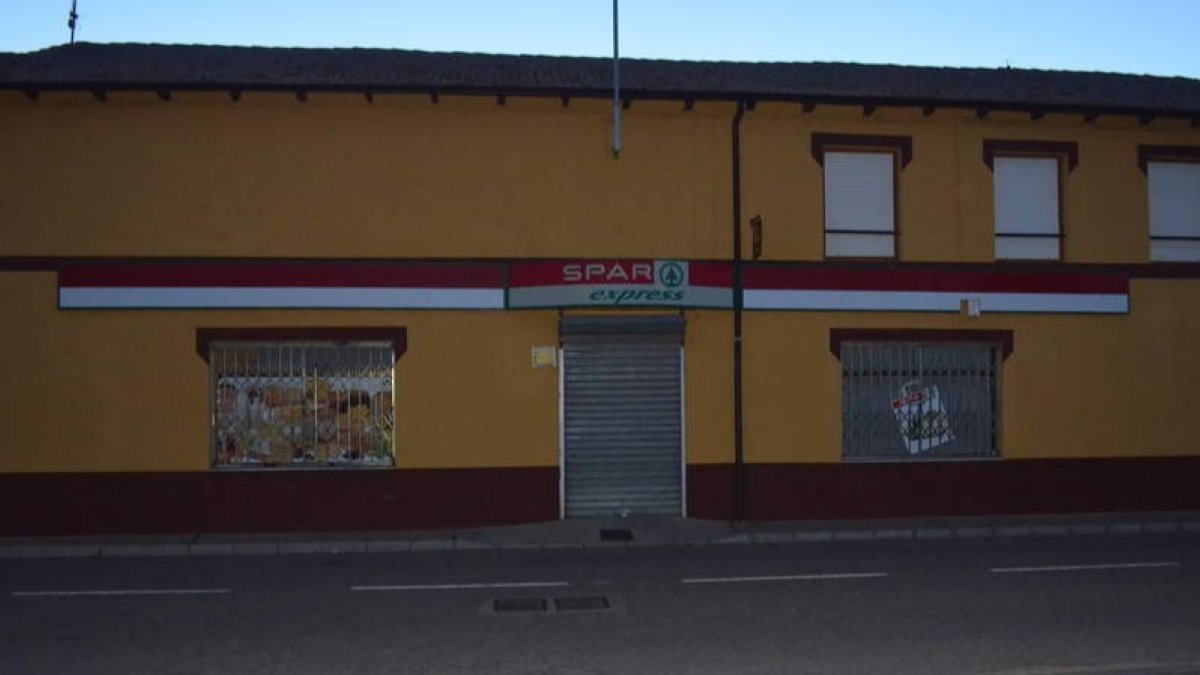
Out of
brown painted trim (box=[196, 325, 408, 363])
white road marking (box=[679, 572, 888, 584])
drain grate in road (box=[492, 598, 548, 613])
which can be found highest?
brown painted trim (box=[196, 325, 408, 363])

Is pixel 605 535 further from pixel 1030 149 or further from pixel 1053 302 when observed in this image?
pixel 1030 149

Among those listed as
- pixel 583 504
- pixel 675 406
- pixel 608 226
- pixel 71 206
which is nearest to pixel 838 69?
pixel 608 226

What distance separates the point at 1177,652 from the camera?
7902 mm

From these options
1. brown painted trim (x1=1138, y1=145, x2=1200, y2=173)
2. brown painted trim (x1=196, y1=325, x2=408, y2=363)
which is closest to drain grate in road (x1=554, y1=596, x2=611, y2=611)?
brown painted trim (x1=196, y1=325, x2=408, y2=363)

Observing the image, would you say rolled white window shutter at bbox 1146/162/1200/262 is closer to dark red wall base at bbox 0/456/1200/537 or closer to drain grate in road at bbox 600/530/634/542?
dark red wall base at bbox 0/456/1200/537

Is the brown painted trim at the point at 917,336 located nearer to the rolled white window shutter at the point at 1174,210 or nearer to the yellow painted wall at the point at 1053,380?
the yellow painted wall at the point at 1053,380

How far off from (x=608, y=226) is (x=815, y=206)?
3.14m

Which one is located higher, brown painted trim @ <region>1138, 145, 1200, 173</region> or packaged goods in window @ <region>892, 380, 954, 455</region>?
brown painted trim @ <region>1138, 145, 1200, 173</region>

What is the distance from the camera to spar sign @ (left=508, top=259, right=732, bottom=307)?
15.8 meters

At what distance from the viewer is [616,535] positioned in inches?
593

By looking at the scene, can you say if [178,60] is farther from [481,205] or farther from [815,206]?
[815,206]

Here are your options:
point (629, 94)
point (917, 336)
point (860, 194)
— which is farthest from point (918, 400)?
point (629, 94)

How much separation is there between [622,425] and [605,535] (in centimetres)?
187

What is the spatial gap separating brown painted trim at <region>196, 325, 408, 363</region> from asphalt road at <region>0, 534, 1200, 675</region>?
3.30 metres
